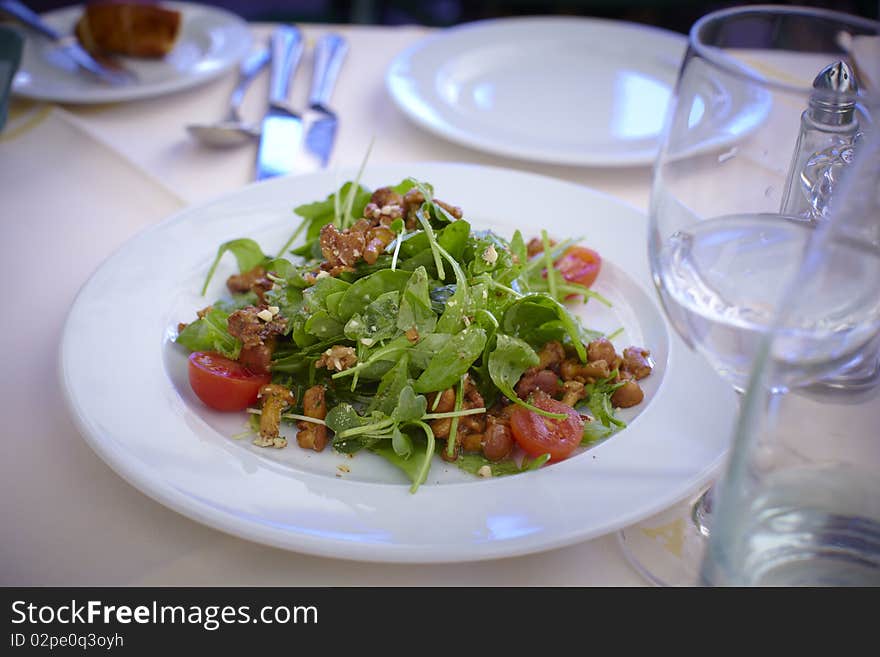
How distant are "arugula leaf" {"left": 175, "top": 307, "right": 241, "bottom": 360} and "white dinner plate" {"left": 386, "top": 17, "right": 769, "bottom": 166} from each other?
0.71 meters

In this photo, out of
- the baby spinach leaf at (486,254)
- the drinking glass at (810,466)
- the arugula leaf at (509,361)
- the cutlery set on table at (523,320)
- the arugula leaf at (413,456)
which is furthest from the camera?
the baby spinach leaf at (486,254)

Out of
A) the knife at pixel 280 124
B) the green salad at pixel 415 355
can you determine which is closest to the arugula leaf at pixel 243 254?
the green salad at pixel 415 355

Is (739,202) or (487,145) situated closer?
(739,202)

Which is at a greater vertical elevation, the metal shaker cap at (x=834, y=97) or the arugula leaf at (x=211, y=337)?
the metal shaker cap at (x=834, y=97)

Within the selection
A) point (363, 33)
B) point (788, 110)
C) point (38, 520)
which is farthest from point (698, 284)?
point (363, 33)

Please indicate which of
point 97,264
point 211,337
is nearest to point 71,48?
point 97,264

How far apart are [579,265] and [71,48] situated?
1362 mm

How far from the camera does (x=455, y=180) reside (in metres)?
1.47

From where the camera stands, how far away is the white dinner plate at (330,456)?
0.80 m

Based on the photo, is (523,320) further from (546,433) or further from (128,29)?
(128,29)

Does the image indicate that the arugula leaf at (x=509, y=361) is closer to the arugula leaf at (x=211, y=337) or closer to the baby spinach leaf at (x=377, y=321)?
the baby spinach leaf at (x=377, y=321)

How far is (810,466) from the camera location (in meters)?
0.56

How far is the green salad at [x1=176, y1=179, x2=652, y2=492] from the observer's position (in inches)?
38.1

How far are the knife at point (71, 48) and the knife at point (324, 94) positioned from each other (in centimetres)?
41
